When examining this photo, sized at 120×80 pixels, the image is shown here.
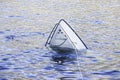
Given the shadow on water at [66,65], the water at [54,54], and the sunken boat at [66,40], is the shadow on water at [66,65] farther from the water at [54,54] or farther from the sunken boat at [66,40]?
the sunken boat at [66,40]

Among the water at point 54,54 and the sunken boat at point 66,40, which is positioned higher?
the sunken boat at point 66,40

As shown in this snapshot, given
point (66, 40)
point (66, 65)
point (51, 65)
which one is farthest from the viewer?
point (66, 40)

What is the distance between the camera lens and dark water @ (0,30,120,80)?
24516 millimetres

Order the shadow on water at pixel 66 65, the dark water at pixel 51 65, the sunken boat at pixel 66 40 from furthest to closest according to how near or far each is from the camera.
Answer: the sunken boat at pixel 66 40
the dark water at pixel 51 65
the shadow on water at pixel 66 65

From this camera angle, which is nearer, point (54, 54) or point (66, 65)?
point (66, 65)

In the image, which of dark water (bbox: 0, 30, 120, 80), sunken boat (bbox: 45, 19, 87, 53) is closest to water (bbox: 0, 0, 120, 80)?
dark water (bbox: 0, 30, 120, 80)

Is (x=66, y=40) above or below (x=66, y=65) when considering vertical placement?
above

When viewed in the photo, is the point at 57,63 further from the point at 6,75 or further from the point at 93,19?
the point at 93,19

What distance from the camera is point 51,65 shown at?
27.4 meters

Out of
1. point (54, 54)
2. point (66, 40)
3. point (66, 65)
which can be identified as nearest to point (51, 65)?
point (66, 65)

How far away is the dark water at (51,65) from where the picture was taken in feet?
80.4

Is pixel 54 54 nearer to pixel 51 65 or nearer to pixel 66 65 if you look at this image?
pixel 51 65

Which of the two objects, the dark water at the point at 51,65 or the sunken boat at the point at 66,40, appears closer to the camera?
the dark water at the point at 51,65

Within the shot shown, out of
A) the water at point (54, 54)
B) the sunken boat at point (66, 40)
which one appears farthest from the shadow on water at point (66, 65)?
the sunken boat at point (66, 40)
